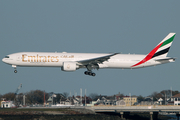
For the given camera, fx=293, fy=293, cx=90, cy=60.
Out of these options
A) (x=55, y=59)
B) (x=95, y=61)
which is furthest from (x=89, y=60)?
(x=55, y=59)

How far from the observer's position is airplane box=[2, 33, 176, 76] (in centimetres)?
5916

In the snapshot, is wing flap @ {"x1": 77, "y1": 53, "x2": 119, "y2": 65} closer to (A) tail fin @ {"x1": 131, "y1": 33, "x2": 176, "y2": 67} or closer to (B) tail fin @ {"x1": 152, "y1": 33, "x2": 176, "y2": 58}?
(A) tail fin @ {"x1": 131, "y1": 33, "x2": 176, "y2": 67}

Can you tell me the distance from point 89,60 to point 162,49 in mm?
18297

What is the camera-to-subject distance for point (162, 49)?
66.6 m

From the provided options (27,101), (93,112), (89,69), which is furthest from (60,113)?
(27,101)

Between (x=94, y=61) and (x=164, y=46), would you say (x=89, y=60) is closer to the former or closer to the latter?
(x=94, y=61)

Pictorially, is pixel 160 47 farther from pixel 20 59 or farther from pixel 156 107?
pixel 20 59

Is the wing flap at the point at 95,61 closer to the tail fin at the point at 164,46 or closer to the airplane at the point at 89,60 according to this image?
the airplane at the point at 89,60

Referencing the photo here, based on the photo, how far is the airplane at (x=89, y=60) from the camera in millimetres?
59156

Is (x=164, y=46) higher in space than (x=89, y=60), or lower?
higher

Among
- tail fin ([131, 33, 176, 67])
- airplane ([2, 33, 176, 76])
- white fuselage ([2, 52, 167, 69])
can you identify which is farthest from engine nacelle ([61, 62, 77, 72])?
tail fin ([131, 33, 176, 67])

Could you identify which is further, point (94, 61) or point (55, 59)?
point (94, 61)

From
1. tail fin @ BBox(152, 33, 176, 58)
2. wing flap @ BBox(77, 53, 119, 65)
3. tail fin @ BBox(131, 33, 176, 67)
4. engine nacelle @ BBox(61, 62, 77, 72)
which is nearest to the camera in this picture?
wing flap @ BBox(77, 53, 119, 65)

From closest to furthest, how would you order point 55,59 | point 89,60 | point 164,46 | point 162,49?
point 89,60 < point 55,59 < point 162,49 < point 164,46
